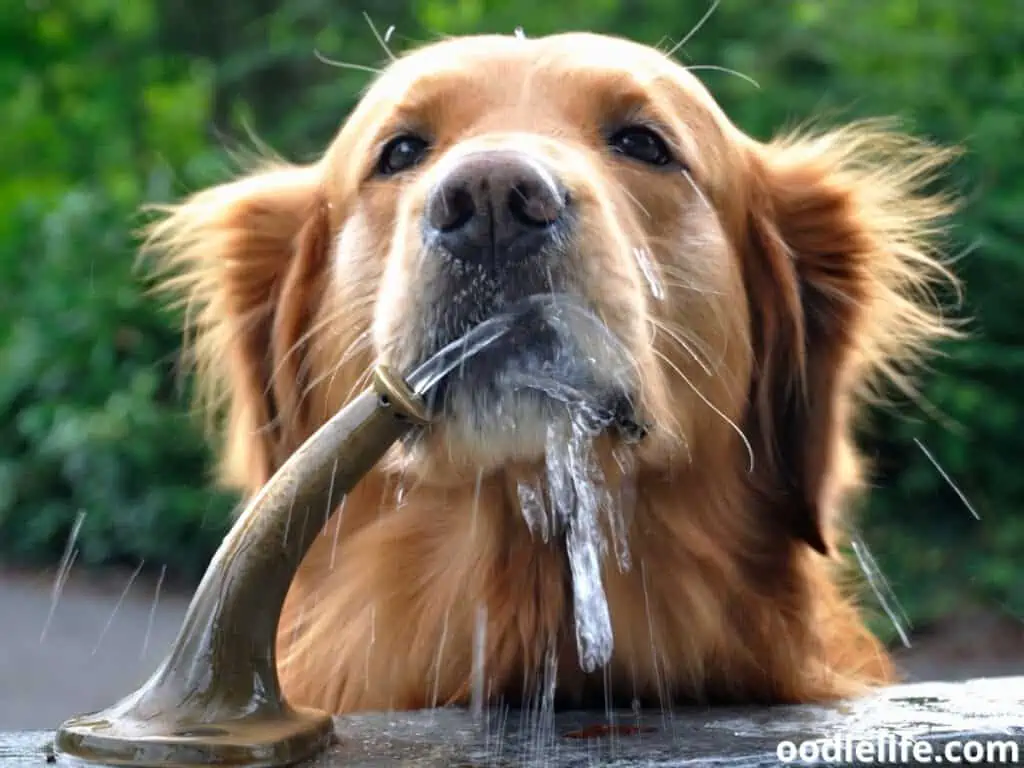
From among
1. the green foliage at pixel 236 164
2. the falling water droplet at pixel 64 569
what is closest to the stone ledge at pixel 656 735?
the green foliage at pixel 236 164

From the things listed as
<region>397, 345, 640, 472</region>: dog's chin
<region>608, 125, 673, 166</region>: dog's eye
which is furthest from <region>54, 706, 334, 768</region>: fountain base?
<region>608, 125, 673, 166</region>: dog's eye

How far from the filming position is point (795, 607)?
314 cm

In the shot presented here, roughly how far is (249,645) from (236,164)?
6311mm

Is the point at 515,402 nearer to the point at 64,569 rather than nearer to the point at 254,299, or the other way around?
the point at 254,299

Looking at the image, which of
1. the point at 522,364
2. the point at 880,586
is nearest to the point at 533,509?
the point at 522,364

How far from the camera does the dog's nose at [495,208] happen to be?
2436mm

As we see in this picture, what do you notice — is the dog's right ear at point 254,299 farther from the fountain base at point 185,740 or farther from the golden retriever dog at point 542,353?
the fountain base at point 185,740

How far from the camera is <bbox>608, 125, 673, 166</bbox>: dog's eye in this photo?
3078 mm

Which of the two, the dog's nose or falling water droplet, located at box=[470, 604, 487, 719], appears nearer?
the dog's nose

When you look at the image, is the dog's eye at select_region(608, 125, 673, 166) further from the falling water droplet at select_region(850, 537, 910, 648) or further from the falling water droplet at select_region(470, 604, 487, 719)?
the falling water droplet at select_region(850, 537, 910, 648)

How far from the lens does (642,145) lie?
3092mm

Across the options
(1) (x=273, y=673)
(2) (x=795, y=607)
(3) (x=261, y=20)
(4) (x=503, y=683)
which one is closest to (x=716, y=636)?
(2) (x=795, y=607)

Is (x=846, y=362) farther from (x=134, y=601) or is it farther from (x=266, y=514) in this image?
(x=134, y=601)

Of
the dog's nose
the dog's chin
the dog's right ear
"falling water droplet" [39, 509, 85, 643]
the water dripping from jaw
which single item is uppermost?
"falling water droplet" [39, 509, 85, 643]
